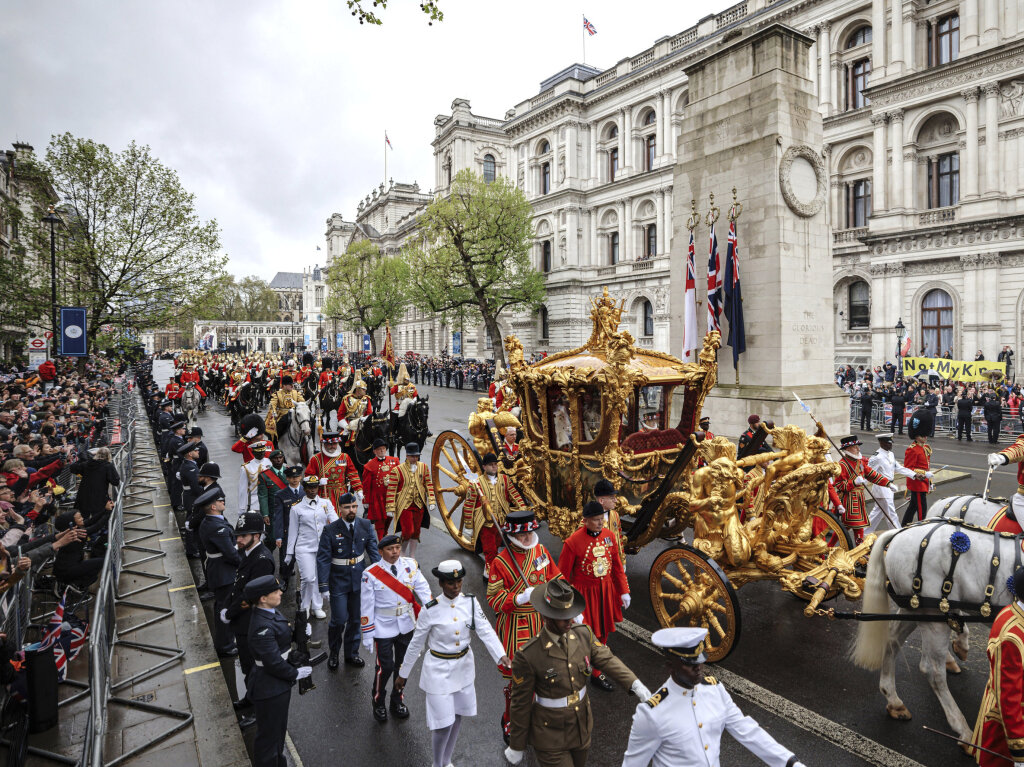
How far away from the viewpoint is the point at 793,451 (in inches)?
244

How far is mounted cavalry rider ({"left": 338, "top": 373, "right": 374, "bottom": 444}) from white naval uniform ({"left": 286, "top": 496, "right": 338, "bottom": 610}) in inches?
221

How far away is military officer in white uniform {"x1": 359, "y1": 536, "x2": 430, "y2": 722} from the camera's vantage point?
17.1 feet

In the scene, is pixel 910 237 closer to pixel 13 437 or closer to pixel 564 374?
pixel 564 374

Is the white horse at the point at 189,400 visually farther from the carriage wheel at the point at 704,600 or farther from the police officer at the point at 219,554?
the carriage wheel at the point at 704,600

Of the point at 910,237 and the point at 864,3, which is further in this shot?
the point at 864,3

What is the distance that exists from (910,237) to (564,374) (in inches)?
1208

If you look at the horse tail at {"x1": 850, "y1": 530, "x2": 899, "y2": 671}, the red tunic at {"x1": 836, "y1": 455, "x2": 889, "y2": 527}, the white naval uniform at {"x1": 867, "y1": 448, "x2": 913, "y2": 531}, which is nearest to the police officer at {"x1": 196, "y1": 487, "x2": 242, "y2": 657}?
the horse tail at {"x1": 850, "y1": 530, "x2": 899, "y2": 671}

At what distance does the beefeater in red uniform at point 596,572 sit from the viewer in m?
5.45

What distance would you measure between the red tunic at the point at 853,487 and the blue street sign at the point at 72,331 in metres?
20.6

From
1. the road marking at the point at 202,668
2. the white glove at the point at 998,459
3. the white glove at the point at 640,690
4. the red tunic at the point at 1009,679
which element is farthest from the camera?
the road marking at the point at 202,668

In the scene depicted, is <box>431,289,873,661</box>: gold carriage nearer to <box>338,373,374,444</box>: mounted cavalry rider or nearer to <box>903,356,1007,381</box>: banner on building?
<box>338,373,374,444</box>: mounted cavalry rider

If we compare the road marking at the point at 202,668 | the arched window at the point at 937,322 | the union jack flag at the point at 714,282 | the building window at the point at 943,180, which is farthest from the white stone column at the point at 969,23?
the road marking at the point at 202,668

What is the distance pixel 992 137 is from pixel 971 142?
2.64 feet

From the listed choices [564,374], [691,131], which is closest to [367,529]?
[564,374]
